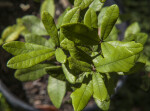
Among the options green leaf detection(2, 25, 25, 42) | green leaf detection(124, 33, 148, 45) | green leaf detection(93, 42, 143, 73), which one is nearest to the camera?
green leaf detection(93, 42, 143, 73)

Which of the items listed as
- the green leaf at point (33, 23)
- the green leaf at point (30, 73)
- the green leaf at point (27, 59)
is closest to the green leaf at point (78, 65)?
the green leaf at point (27, 59)

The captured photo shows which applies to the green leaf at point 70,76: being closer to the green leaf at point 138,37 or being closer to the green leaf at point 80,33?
the green leaf at point 80,33

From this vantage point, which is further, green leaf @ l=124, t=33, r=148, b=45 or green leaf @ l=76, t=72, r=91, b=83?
green leaf @ l=124, t=33, r=148, b=45

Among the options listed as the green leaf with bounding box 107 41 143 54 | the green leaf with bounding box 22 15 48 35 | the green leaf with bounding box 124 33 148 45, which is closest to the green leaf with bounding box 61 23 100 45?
the green leaf with bounding box 107 41 143 54

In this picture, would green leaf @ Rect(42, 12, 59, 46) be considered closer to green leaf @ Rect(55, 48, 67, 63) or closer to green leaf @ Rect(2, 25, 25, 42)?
green leaf @ Rect(55, 48, 67, 63)

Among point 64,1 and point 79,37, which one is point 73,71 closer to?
point 79,37

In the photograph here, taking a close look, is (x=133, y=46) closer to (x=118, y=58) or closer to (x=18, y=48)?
(x=118, y=58)
